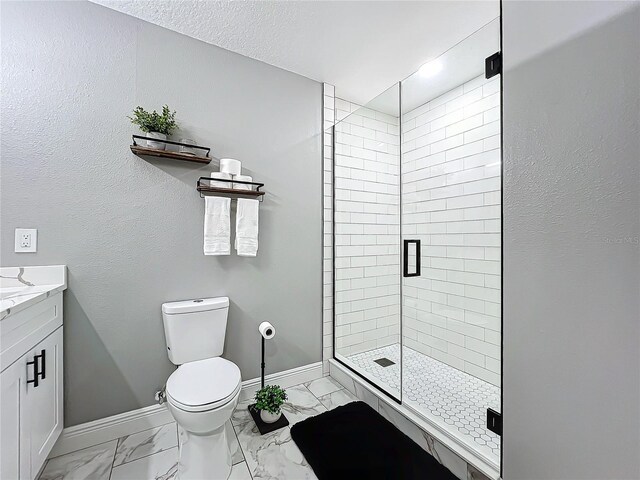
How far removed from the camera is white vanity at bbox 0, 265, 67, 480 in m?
1.01

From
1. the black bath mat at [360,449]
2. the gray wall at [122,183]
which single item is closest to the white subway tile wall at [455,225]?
the black bath mat at [360,449]

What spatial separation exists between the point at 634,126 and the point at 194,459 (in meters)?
2.00

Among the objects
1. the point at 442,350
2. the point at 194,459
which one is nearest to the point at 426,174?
the point at 442,350

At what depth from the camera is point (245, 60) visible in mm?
2109

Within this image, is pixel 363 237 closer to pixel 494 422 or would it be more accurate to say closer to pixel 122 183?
pixel 494 422

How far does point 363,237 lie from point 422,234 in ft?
1.62

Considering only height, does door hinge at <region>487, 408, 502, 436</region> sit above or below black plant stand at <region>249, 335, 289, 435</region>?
above

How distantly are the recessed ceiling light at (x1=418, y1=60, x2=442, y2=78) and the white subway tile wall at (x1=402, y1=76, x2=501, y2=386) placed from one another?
0.28 metres

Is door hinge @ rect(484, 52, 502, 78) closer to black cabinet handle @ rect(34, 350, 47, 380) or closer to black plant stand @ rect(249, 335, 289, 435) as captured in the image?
black plant stand @ rect(249, 335, 289, 435)

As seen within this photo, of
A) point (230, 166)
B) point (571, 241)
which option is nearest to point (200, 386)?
point (230, 166)

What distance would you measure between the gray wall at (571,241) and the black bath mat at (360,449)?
66 cm

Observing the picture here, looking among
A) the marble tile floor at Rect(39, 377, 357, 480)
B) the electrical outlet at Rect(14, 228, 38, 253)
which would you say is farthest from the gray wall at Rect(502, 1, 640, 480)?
the electrical outlet at Rect(14, 228, 38, 253)

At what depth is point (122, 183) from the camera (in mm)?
1702

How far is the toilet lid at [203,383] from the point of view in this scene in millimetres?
1334
